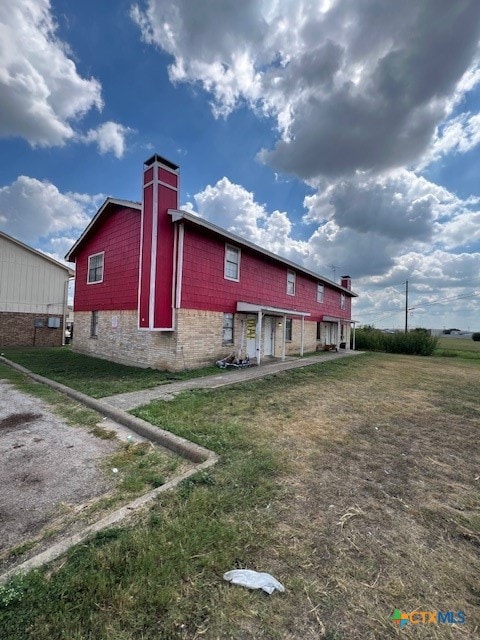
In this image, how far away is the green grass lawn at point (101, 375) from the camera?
7.26 meters

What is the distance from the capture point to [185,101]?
508 inches

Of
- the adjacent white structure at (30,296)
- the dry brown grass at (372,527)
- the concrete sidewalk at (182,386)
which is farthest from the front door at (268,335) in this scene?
the adjacent white structure at (30,296)

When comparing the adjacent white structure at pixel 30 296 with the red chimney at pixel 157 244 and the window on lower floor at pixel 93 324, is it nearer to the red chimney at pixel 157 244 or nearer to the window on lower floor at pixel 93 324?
the window on lower floor at pixel 93 324

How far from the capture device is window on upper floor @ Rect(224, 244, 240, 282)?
12039 mm

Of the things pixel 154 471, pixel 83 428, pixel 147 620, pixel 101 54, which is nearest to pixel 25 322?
pixel 101 54

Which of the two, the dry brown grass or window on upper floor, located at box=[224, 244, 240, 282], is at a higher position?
window on upper floor, located at box=[224, 244, 240, 282]

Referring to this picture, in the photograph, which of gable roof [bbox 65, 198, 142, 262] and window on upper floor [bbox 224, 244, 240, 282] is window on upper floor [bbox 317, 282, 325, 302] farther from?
gable roof [bbox 65, 198, 142, 262]

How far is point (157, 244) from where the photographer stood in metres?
9.60

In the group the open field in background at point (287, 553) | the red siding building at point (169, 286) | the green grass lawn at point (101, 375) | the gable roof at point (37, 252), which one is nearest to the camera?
the open field in background at point (287, 553)

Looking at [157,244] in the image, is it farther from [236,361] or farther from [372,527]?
[372,527]

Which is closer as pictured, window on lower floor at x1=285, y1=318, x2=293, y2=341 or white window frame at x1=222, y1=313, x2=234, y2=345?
white window frame at x1=222, y1=313, x2=234, y2=345

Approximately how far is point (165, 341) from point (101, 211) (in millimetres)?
6915

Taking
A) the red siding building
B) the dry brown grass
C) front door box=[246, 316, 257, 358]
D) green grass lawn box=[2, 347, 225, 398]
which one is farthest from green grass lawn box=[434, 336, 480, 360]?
the dry brown grass

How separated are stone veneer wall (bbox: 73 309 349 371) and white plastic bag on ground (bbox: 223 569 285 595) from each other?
27.0 feet
